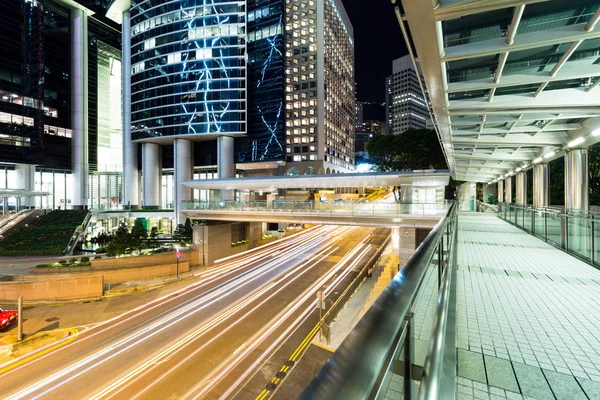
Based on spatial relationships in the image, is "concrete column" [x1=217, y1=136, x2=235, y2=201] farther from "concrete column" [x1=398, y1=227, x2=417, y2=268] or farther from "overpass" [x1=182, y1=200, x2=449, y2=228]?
"concrete column" [x1=398, y1=227, x2=417, y2=268]

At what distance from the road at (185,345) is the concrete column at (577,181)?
42.0ft

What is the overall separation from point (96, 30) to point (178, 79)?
20.5 meters

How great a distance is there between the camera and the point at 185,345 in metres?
12.6

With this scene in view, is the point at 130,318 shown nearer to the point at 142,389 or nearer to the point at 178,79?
the point at 142,389

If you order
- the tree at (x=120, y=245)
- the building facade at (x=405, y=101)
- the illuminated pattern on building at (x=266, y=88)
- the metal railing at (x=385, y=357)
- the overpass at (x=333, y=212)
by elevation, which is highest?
the building facade at (x=405, y=101)

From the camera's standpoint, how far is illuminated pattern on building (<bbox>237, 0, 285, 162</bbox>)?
47969mm

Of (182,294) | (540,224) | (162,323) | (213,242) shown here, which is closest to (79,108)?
(213,242)

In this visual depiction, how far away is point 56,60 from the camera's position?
4444 centimetres

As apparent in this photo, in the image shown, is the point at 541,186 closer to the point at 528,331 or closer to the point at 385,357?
the point at 528,331

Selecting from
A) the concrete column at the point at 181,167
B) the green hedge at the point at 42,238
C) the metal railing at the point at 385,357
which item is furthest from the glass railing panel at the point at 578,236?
the concrete column at the point at 181,167

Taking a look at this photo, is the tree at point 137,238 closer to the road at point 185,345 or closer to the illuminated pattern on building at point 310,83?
the road at point 185,345

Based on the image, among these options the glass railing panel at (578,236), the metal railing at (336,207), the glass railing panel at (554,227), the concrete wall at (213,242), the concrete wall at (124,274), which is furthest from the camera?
the concrete wall at (213,242)

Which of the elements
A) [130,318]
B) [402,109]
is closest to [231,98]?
[130,318]

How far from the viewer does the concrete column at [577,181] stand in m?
11.8
